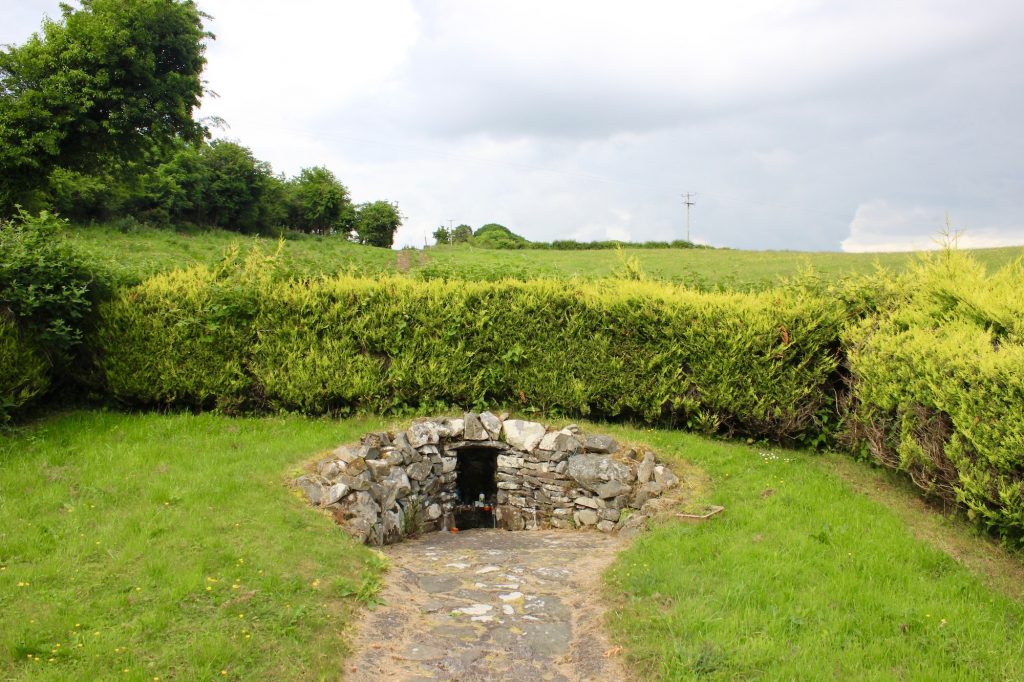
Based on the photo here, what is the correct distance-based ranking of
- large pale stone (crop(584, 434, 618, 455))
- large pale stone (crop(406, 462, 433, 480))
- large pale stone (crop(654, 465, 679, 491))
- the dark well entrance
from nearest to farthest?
large pale stone (crop(654, 465, 679, 491))
large pale stone (crop(406, 462, 433, 480))
large pale stone (crop(584, 434, 618, 455))
the dark well entrance

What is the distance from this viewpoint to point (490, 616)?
6535 millimetres

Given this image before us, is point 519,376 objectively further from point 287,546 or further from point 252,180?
point 252,180

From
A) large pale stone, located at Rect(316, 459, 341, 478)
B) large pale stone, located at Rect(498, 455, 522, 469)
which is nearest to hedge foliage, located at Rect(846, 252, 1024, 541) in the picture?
large pale stone, located at Rect(498, 455, 522, 469)

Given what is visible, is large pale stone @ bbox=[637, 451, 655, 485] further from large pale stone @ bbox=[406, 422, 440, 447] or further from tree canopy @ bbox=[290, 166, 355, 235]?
tree canopy @ bbox=[290, 166, 355, 235]

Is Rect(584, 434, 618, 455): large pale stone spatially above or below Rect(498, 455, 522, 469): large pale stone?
above

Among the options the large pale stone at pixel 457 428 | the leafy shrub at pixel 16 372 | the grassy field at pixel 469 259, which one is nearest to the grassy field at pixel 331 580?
the leafy shrub at pixel 16 372

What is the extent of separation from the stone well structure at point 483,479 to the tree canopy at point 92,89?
2129 cm

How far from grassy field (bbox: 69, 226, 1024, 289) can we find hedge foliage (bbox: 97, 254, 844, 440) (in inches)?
43.4

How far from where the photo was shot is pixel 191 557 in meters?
6.45

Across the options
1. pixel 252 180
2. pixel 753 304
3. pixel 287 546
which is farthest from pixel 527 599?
pixel 252 180

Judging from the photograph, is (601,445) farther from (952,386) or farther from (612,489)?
(952,386)

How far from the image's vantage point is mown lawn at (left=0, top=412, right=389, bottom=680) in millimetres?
4996

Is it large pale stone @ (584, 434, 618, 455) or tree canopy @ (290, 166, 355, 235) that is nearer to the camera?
large pale stone @ (584, 434, 618, 455)

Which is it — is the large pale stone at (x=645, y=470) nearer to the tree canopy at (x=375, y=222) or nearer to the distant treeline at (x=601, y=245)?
the distant treeline at (x=601, y=245)
